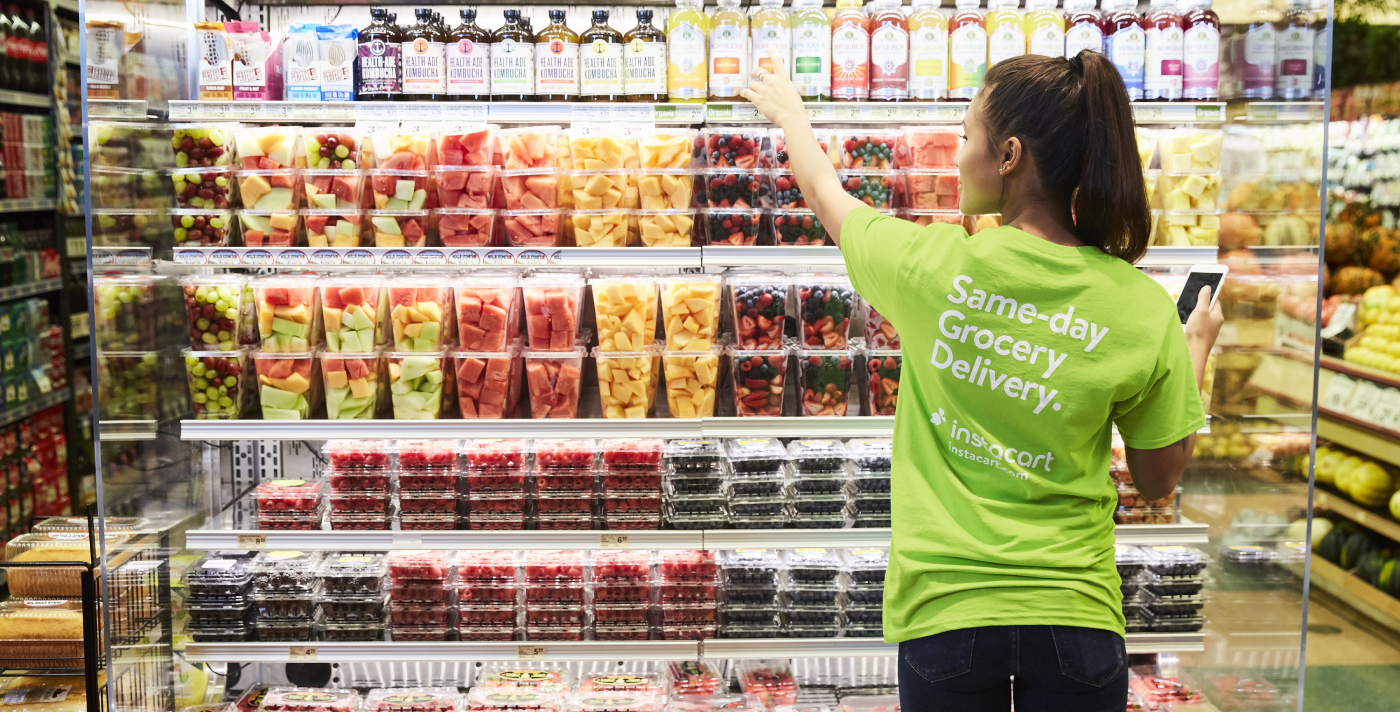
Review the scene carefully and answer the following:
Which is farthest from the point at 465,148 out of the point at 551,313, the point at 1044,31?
the point at 1044,31

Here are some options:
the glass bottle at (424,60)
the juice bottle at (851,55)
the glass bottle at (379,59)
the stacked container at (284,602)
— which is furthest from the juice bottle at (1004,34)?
the stacked container at (284,602)

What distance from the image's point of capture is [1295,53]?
7.29 ft

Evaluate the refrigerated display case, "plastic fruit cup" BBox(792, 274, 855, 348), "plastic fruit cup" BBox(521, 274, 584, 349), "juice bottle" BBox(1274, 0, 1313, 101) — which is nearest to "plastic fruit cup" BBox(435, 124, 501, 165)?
the refrigerated display case

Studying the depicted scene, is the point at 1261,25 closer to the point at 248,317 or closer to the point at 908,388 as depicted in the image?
the point at 908,388

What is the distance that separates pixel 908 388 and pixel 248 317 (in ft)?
5.64

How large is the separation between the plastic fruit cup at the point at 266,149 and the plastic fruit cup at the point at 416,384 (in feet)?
1.81

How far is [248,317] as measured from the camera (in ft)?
7.50

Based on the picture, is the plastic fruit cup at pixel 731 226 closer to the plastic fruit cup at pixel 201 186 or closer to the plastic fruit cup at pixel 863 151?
the plastic fruit cup at pixel 863 151

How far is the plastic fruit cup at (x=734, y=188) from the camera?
2207 mm

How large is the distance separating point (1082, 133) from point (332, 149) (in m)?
1.75

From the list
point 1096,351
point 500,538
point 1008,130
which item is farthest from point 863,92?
point 500,538

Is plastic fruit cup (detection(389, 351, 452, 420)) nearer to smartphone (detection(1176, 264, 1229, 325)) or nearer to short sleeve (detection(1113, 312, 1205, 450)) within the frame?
short sleeve (detection(1113, 312, 1205, 450))

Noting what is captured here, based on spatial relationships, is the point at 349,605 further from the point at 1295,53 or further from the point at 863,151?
the point at 1295,53

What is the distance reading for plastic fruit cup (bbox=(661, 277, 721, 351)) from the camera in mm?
2229
